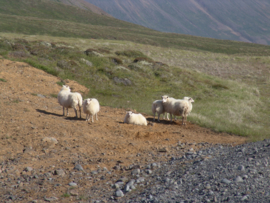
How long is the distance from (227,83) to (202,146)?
27434 mm

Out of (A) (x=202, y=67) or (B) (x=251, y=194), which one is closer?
(B) (x=251, y=194)

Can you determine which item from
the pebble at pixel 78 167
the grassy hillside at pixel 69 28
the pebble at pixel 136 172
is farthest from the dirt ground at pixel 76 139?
the grassy hillside at pixel 69 28

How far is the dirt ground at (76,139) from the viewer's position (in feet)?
33.1

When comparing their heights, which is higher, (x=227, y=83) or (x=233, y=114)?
(x=227, y=83)

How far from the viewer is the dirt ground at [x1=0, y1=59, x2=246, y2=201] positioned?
10.1m

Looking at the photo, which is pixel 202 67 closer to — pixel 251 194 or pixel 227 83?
pixel 227 83

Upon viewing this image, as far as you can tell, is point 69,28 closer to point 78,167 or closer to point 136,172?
point 78,167

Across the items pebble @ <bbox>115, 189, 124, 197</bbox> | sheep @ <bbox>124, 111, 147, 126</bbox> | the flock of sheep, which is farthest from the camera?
sheep @ <bbox>124, 111, 147, 126</bbox>

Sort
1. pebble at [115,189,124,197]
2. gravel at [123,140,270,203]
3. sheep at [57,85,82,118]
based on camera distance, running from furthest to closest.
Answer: sheep at [57,85,82,118], pebble at [115,189,124,197], gravel at [123,140,270,203]

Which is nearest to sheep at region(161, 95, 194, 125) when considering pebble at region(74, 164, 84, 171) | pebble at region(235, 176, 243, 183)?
pebble at region(74, 164, 84, 171)

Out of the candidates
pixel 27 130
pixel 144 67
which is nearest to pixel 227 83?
pixel 144 67

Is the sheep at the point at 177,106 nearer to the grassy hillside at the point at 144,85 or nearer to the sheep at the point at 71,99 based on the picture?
the grassy hillside at the point at 144,85

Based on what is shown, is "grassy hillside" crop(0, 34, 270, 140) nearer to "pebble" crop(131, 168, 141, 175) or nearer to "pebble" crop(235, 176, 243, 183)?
"pebble" crop(131, 168, 141, 175)

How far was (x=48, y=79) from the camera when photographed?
80.5ft
